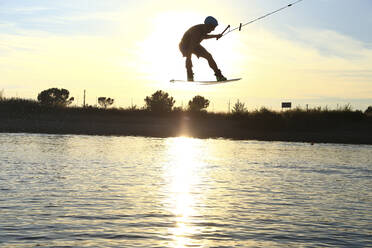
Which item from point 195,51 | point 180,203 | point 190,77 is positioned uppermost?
point 195,51

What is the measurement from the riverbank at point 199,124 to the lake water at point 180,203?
84.5 feet

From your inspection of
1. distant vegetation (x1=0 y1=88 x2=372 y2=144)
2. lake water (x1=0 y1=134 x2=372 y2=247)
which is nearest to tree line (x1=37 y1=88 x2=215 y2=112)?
distant vegetation (x1=0 y1=88 x2=372 y2=144)

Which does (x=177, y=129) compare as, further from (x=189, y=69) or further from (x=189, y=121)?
(x=189, y=69)

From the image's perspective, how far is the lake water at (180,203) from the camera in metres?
11.8

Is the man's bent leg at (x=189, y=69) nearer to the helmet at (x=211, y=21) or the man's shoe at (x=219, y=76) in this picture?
the man's shoe at (x=219, y=76)

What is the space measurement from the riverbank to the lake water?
25.8 metres

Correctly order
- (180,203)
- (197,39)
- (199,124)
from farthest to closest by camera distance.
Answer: (199,124) < (197,39) < (180,203)

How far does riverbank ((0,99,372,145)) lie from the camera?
5588cm

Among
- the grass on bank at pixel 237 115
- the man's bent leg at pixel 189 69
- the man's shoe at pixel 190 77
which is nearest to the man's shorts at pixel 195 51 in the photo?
the man's bent leg at pixel 189 69

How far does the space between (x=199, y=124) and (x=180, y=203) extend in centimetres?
4465

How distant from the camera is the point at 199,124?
6091 centimetres

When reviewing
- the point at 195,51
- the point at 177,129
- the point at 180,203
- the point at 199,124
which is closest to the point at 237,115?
the point at 199,124

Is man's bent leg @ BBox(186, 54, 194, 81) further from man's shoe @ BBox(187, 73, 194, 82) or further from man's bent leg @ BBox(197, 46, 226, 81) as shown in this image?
man's bent leg @ BBox(197, 46, 226, 81)

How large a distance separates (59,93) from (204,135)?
351ft
